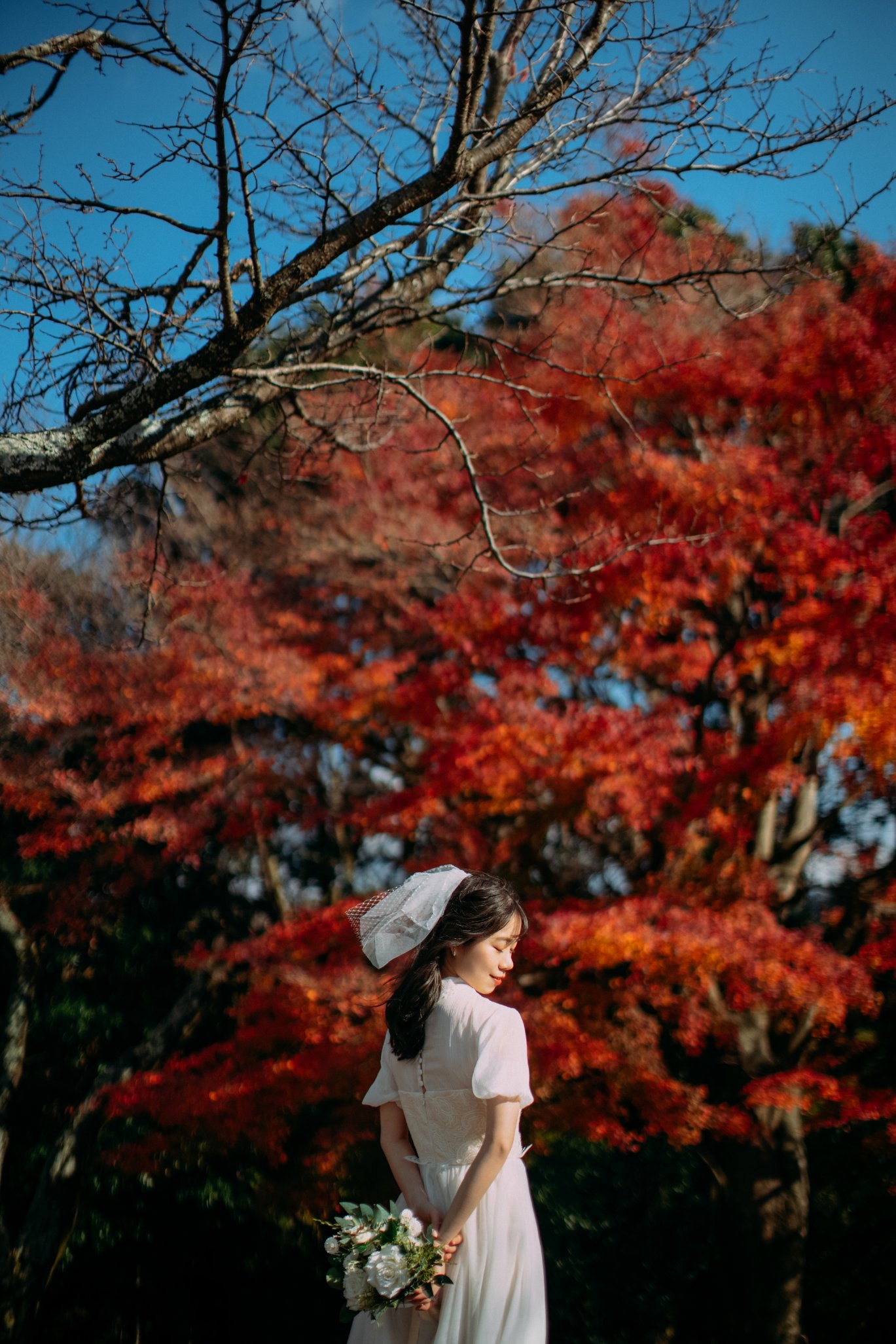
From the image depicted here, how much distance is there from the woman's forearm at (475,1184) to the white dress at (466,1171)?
0.27ft

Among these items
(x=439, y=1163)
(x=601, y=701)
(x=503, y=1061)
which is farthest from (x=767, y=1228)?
(x=503, y=1061)

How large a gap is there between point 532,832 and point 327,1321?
4261 mm

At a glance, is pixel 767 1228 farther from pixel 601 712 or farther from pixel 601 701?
pixel 601 701

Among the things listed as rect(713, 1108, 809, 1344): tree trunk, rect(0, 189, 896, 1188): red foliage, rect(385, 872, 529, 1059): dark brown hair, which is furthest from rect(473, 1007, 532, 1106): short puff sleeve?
rect(713, 1108, 809, 1344): tree trunk

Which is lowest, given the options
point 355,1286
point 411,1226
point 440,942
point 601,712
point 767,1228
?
point 767,1228

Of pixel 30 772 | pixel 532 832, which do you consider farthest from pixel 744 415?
pixel 30 772

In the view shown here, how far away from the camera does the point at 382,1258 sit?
1.76m

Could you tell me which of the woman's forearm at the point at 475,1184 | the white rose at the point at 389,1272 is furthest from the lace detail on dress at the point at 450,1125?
the white rose at the point at 389,1272

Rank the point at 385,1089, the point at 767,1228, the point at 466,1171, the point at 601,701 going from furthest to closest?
the point at 601,701
the point at 767,1228
the point at 385,1089
the point at 466,1171

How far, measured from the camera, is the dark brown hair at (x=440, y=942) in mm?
1938

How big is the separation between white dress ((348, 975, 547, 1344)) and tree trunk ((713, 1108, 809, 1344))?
171 inches

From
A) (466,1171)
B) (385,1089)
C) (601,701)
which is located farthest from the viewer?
(601,701)

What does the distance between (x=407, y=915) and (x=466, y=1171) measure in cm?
53

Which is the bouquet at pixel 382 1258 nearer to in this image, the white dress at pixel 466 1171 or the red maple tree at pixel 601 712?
the white dress at pixel 466 1171
